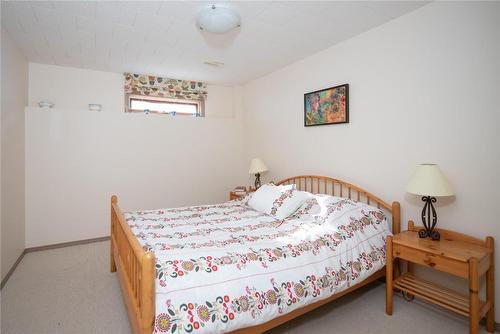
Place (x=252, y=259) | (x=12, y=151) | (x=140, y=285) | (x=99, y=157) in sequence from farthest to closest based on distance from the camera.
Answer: (x=99, y=157) → (x=12, y=151) → (x=252, y=259) → (x=140, y=285)

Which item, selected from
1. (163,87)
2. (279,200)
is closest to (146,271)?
(279,200)

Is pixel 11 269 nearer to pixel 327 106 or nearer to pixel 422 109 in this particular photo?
pixel 327 106

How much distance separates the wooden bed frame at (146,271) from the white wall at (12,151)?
40.5 inches

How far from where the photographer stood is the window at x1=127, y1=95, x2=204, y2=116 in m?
4.39

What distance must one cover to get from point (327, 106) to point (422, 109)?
104 centimetres

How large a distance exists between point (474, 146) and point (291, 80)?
2.29 m

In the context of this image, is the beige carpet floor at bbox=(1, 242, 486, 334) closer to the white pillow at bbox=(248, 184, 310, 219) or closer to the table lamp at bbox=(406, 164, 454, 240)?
the table lamp at bbox=(406, 164, 454, 240)

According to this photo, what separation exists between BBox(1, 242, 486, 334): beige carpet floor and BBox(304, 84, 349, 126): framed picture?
70.6 inches

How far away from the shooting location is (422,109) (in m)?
2.40

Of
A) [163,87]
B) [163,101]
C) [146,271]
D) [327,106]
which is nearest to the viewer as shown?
[146,271]

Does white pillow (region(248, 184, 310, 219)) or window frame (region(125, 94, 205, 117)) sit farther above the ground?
window frame (region(125, 94, 205, 117))

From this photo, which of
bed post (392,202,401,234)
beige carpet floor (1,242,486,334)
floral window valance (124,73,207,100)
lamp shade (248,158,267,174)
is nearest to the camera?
beige carpet floor (1,242,486,334)

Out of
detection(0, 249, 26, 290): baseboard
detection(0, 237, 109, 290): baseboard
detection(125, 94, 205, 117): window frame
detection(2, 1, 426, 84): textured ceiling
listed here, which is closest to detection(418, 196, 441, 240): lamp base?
detection(2, 1, 426, 84): textured ceiling

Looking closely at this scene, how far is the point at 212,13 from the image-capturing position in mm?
2309
